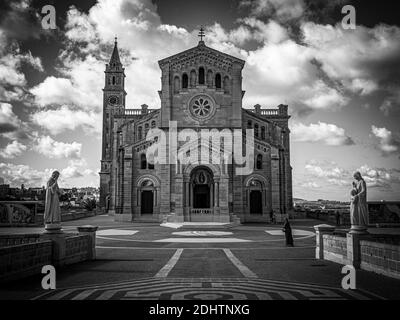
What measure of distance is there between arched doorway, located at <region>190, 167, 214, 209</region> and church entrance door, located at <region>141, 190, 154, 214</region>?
18.3ft

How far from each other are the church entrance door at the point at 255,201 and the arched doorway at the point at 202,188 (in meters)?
5.36

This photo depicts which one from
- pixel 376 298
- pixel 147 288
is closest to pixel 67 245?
pixel 147 288

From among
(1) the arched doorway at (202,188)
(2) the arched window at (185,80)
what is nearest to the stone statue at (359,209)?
(1) the arched doorway at (202,188)

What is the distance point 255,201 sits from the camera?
46.4m

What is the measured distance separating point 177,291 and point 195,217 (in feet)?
104

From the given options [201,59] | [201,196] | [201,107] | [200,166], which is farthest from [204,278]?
[201,59]

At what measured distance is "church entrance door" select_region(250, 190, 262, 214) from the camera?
46.3 meters

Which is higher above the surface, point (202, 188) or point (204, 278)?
point (202, 188)

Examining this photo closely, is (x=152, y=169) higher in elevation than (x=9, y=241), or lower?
higher

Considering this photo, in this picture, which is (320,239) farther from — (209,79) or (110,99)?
(110,99)

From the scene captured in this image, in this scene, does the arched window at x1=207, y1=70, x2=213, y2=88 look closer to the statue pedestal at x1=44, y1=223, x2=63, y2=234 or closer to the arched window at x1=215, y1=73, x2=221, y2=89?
the arched window at x1=215, y1=73, x2=221, y2=89

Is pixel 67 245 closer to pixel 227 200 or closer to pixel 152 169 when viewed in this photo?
pixel 227 200

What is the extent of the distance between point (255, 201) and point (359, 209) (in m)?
31.5
